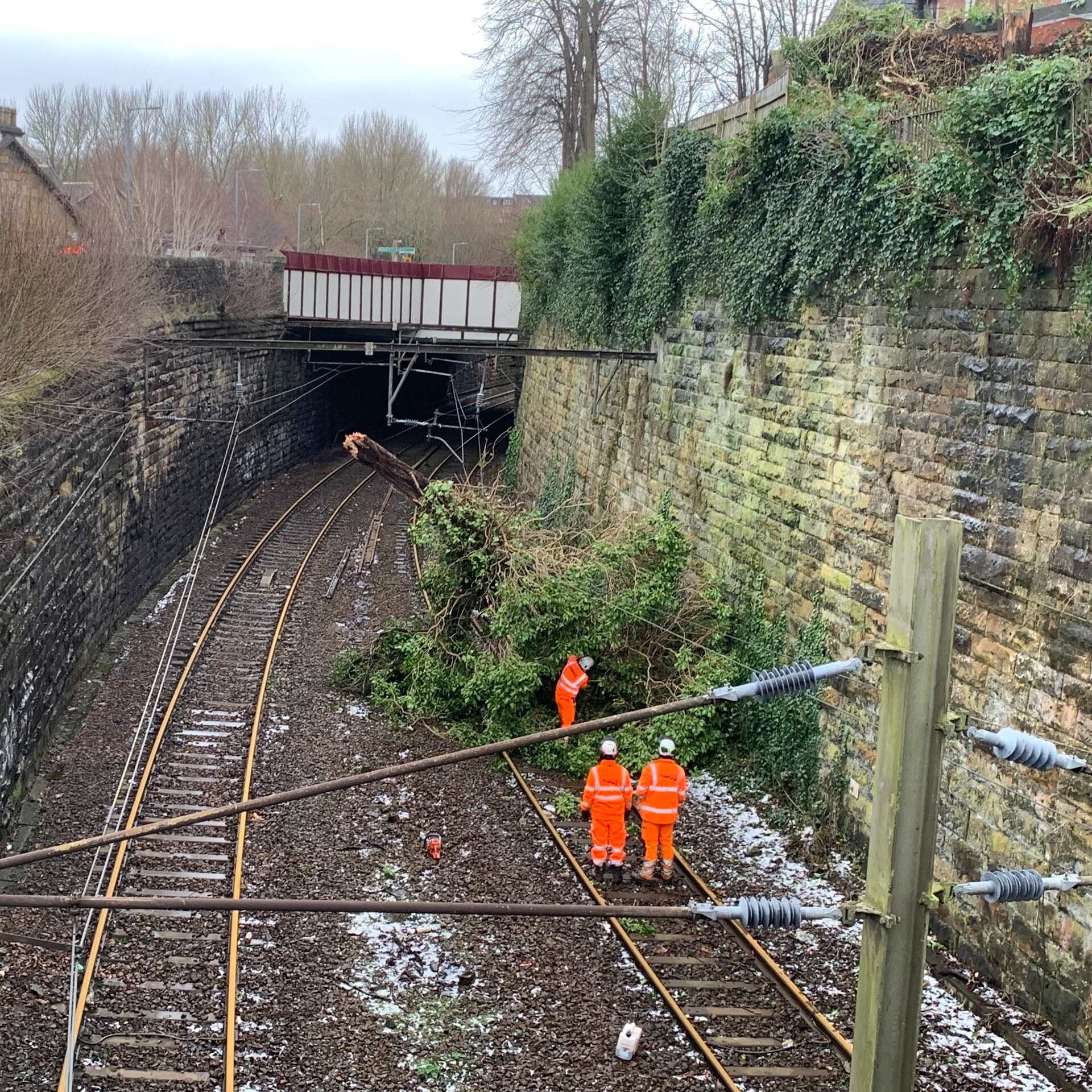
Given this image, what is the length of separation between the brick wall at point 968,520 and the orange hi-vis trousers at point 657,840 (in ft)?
5.81

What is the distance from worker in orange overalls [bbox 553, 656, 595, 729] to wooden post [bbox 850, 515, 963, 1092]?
8884mm

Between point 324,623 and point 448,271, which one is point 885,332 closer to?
point 324,623

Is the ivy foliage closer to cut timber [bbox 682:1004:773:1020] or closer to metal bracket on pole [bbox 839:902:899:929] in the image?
cut timber [bbox 682:1004:773:1020]

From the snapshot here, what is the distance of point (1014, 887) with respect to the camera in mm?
3557

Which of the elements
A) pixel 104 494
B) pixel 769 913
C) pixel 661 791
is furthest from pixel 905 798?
pixel 104 494

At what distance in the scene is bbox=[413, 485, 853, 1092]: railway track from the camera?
736 cm

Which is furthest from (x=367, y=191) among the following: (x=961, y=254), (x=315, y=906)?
(x=315, y=906)

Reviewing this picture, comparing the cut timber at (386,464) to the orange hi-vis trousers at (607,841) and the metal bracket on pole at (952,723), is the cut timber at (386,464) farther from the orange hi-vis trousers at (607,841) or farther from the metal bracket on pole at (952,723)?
the metal bracket on pole at (952,723)

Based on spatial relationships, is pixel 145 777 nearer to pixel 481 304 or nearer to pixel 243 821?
pixel 243 821

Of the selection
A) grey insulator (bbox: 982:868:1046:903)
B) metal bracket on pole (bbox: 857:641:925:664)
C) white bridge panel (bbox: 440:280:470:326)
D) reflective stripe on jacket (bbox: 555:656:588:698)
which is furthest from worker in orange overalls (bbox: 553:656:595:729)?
white bridge panel (bbox: 440:280:470:326)

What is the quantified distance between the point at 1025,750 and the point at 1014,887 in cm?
46

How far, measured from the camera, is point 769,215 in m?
12.7

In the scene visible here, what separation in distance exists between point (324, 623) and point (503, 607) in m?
5.36

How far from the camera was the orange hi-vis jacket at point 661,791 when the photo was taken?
988 centimetres
